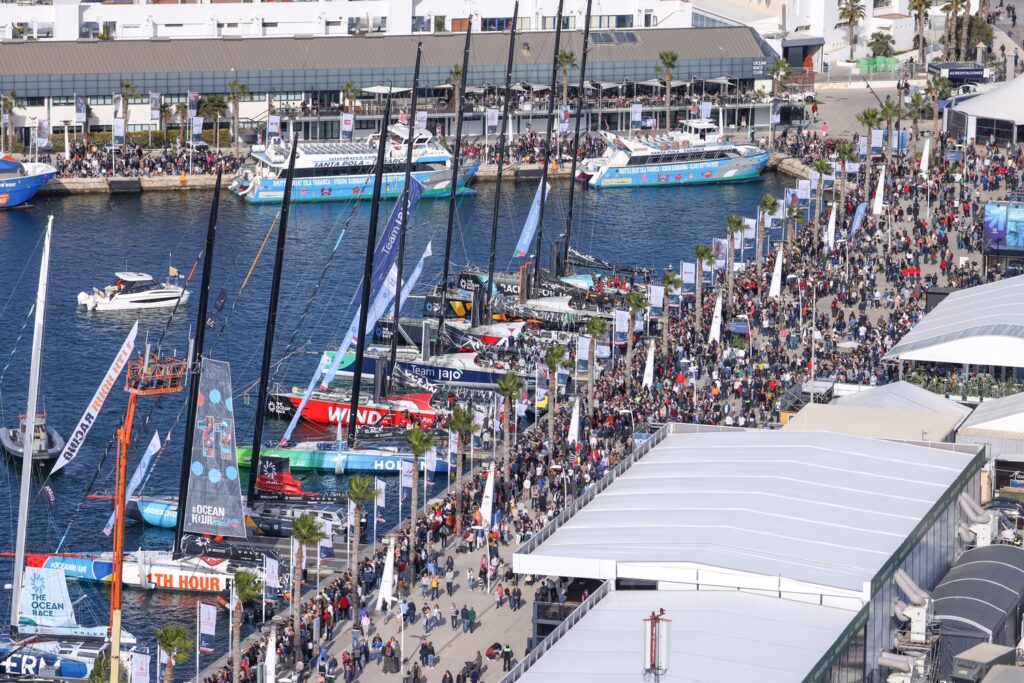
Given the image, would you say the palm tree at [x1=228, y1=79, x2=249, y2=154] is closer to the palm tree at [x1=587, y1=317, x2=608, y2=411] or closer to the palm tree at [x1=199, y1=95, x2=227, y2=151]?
the palm tree at [x1=199, y1=95, x2=227, y2=151]

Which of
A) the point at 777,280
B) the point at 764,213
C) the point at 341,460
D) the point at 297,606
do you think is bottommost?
the point at 341,460

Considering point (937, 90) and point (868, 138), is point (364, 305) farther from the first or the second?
point (937, 90)

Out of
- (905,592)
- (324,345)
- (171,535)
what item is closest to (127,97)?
(324,345)

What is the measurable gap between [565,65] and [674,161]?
13.9 meters

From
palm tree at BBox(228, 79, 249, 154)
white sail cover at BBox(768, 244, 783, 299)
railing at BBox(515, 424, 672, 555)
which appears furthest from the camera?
palm tree at BBox(228, 79, 249, 154)

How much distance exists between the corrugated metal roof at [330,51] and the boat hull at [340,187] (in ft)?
60.1

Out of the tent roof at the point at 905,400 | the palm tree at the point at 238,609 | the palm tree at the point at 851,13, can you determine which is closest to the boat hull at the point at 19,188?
the palm tree at the point at 851,13

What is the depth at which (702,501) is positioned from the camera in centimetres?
7706

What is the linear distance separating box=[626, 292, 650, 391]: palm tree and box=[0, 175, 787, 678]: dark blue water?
14908 mm

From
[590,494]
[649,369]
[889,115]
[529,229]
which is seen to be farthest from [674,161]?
[590,494]

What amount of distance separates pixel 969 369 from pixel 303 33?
100191 mm

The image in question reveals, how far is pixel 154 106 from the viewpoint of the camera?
179 metres

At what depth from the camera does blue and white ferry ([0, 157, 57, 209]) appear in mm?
163875

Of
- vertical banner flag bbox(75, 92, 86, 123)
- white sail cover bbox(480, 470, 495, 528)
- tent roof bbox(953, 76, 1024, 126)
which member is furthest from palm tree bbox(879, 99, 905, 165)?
white sail cover bbox(480, 470, 495, 528)
